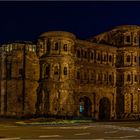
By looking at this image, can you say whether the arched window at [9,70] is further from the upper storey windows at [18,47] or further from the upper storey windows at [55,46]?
the upper storey windows at [55,46]

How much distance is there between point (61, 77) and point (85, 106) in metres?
12.9

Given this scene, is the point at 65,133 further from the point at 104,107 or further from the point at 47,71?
the point at 104,107

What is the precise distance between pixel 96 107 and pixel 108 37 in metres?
16.2

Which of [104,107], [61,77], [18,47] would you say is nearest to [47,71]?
[61,77]

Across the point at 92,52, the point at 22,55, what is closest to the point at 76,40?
the point at 92,52

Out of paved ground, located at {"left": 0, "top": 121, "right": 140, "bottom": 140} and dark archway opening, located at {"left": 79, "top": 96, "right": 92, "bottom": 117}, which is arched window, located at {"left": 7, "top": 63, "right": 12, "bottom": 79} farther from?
paved ground, located at {"left": 0, "top": 121, "right": 140, "bottom": 140}

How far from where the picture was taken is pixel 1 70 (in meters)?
67.1

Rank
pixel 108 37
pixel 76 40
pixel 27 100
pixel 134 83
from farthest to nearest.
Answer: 1. pixel 108 37
2. pixel 134 83
3. pixel 76 40
4. pixel 27 100

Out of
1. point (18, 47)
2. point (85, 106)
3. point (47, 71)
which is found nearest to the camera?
point (47, 71)

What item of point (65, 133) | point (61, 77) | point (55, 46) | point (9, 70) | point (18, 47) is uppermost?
point (55, 46)

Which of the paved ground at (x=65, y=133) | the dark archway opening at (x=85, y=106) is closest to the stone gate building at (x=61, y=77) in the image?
the dark archway opening at (x=85, y=106)

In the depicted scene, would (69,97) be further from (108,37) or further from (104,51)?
(108,37)

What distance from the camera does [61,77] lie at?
64562 mm

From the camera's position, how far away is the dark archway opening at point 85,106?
72875mm
